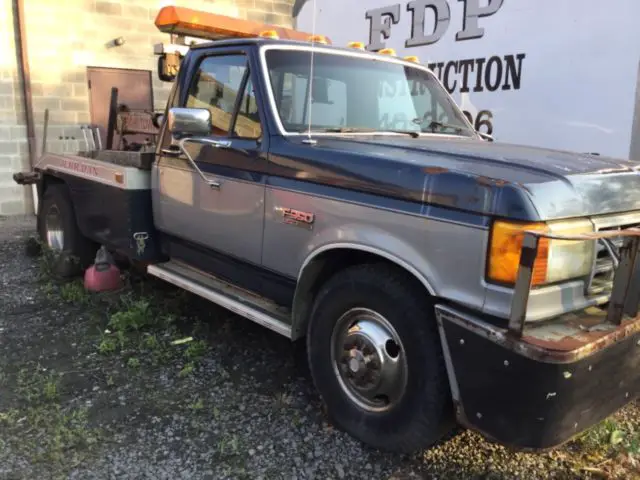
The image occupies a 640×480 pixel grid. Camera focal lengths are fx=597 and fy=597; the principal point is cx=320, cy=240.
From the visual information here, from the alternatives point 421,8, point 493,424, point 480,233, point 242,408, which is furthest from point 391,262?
point 421,8

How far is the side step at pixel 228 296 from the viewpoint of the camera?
3463 millimetres

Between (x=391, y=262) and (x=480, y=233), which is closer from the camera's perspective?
(x=480, y=233)

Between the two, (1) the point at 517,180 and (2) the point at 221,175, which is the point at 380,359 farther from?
(2) the point at 221,175

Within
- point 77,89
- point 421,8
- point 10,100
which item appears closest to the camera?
point 421,8

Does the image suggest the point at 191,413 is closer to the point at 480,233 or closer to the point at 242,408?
the point at 242,408

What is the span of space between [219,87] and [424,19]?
3.43 m

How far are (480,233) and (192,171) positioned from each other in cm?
223

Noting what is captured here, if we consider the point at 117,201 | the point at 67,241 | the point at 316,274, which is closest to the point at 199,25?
the point at 117,201

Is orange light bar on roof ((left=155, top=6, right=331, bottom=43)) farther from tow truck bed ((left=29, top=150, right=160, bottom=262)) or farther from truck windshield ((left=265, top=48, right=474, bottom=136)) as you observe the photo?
truck windshield ((left=265, top=48, right=474, bottom=136))

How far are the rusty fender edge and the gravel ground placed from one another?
0.59 metres

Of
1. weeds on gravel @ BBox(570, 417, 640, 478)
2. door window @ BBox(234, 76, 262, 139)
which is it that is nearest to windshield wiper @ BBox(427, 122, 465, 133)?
door window @ BBox(234, 76, 262, 139)

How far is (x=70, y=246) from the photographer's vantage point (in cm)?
565

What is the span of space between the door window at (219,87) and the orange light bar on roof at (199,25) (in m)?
1.90

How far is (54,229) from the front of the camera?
19.7 ft
